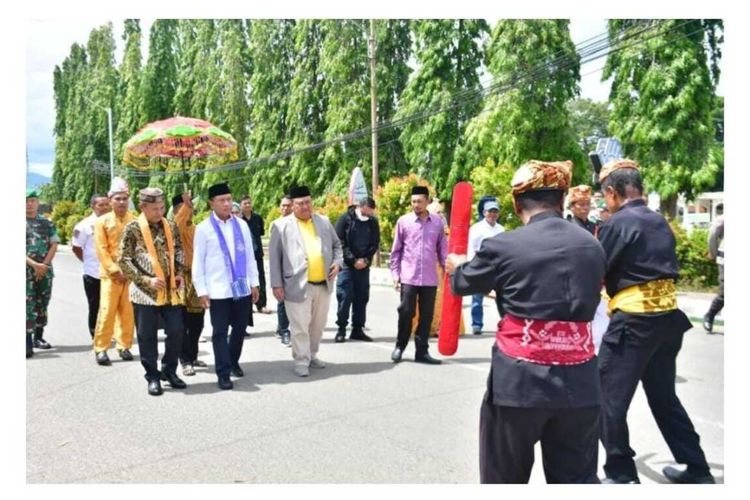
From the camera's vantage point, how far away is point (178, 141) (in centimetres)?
1176

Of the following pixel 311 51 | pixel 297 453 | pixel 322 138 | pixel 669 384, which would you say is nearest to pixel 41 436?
pixel 297 453

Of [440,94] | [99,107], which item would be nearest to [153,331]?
[99,107]

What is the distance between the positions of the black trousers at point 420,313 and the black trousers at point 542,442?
3963 millimetres

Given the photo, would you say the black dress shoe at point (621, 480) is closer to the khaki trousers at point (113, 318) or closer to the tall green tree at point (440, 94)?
the khaki trousers at point (113, 318)

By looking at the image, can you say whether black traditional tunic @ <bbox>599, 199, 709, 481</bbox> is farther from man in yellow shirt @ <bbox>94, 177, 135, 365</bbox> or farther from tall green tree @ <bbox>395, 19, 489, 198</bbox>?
tall green tree @ <bbox>395, 19, 489, 198</bbox>

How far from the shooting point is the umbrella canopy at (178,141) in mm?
10023

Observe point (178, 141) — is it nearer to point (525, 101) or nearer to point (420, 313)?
point (420, 313)

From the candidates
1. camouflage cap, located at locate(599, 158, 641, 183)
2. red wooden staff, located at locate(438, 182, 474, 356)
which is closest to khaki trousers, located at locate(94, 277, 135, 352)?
red wooden staff, located at locate(438, 182, 474, 356)

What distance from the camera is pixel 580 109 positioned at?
47344 millimetres

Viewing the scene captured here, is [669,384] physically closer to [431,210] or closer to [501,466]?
[501,466]

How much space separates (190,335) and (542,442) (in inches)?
174

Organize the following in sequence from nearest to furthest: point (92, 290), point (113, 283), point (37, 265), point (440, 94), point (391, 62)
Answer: point (113, 283)
point (37, 265)
point (92, 290)
point (440, 94)
point (391, 62)

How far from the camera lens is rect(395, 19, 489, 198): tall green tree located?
18.4 meters

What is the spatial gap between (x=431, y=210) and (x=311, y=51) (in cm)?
1496
